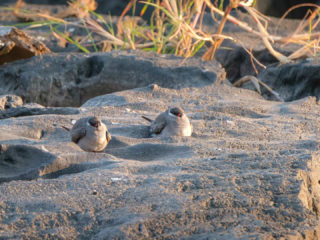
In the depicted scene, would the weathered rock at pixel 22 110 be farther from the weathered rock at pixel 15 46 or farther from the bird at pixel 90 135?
the weathered rock at pixel 15 46

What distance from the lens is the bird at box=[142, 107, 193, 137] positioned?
4.16 metres

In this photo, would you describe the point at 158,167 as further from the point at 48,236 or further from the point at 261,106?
the point at 261,106

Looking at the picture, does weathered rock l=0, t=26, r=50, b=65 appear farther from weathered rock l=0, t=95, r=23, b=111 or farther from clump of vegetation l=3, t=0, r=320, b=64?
weathered rock l=0, t=95, r=23, b=111

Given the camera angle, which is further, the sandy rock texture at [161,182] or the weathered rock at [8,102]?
the weathered rock at [8,102]

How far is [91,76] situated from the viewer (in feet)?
21.6

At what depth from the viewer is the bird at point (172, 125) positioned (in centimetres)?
416

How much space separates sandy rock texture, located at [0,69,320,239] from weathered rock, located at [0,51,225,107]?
1.76 metres

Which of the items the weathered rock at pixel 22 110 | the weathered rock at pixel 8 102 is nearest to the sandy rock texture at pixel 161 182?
the weathered rock at pixel 22 110

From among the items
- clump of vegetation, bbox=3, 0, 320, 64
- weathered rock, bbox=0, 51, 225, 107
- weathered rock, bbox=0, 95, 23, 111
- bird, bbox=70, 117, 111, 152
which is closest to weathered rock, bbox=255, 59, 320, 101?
clump of vegetation, bbox=3, 0, 320, 64

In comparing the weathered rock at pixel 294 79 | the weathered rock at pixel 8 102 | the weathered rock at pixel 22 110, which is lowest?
the weathered rock at pixel 8 102

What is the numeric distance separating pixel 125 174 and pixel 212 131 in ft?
5.27

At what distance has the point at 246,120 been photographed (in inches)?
189

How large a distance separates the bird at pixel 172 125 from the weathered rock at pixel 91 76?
1.96 metres

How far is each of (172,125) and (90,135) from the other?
802mm
